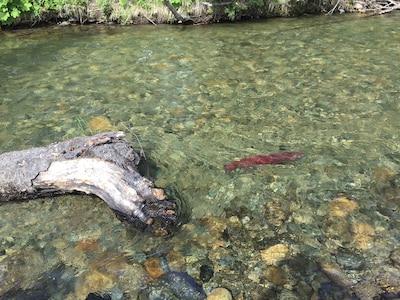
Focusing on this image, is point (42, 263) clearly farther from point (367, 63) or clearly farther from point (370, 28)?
point (370, 28)

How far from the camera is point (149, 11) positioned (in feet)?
43.6

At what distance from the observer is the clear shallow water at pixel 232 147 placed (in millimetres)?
3660

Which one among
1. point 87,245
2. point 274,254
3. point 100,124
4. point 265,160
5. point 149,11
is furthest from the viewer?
point 149,11

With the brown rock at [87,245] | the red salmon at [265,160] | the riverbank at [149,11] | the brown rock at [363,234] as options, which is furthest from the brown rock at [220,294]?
the riverbank at [149,11]

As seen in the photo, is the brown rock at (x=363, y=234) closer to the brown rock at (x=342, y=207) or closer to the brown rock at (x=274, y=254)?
the brown rock at (x=342, y=207)

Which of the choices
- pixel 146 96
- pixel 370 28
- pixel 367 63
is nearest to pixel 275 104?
pixel 146 96

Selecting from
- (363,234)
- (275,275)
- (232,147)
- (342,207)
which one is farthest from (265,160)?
(275,275)

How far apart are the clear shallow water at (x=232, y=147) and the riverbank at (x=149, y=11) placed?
6.95 ft

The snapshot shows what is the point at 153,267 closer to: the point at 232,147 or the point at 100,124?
the point at 232,147

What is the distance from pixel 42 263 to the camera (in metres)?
3.77

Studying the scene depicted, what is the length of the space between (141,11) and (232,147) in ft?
30.4

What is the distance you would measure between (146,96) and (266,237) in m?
4.38

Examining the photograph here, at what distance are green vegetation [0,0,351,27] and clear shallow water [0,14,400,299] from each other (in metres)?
2.16

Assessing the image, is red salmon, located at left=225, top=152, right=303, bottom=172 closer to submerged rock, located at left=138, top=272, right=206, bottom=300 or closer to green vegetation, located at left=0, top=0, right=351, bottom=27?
submerged rock, located at left=138, top=272, right=206, bottom=300
